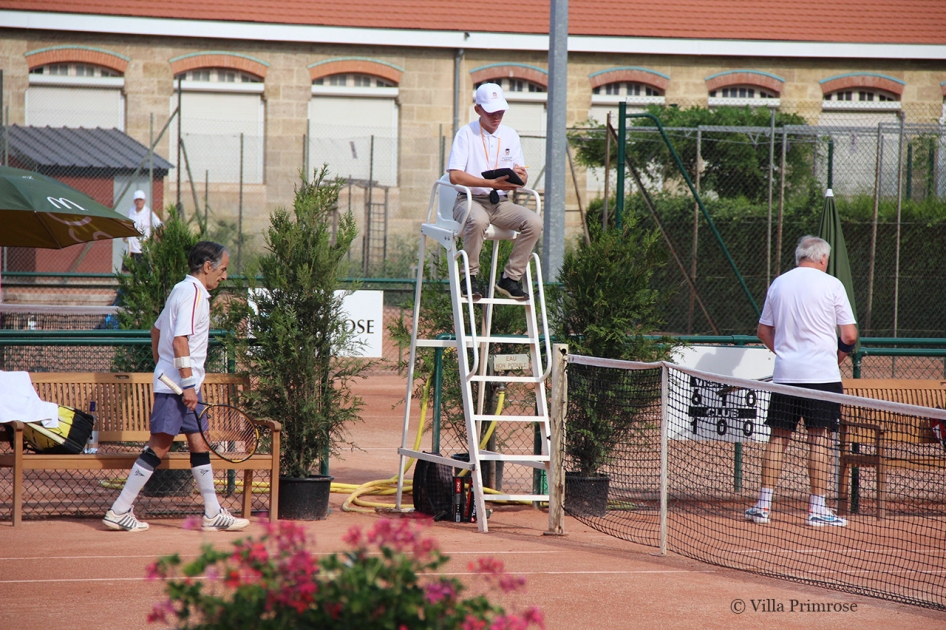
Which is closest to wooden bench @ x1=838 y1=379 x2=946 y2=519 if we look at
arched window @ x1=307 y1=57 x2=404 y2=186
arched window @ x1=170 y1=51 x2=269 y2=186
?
arched window @ x1=307 y1=57 x2=404 y2=186

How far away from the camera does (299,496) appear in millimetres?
7828

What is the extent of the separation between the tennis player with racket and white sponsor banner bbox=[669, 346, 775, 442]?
3256 mm

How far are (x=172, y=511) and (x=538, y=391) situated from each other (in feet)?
9.53

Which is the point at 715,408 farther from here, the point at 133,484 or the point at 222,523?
the point at 133,484

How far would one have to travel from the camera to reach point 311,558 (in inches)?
106

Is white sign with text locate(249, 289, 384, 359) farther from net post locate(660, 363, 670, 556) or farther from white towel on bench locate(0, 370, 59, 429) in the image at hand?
net post locate(660, 363, 670, 556)

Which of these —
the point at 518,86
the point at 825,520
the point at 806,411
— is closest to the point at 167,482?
the point at 806,411

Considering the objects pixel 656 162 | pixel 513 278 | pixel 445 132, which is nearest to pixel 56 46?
pixel 445 132

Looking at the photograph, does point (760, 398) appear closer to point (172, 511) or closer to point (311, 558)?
point (172, 511)

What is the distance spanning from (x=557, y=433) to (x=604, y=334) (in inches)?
48.0

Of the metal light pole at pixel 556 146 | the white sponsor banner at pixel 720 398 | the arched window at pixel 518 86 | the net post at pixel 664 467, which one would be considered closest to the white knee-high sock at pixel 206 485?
the net post at pixel 664 467

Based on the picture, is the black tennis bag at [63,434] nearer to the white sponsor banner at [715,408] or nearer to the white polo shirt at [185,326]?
the white polo shirt at [185,326]

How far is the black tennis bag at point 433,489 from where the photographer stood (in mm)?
7996

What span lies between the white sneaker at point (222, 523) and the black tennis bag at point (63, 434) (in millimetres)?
1053
